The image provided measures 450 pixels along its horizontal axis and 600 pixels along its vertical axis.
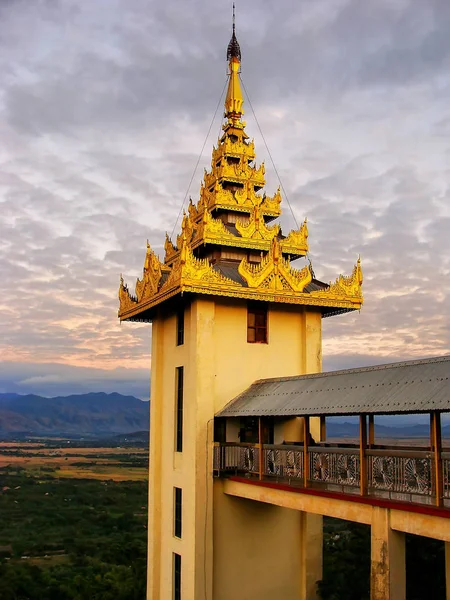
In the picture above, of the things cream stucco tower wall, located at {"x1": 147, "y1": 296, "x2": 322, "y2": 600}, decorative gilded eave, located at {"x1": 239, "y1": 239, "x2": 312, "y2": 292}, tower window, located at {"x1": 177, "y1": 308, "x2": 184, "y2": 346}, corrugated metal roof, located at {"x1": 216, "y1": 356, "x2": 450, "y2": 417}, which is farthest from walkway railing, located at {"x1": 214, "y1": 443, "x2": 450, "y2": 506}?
decorative gilded eave, located at {"x1": 239, "y1": 239, "x2": 312, "y2": 292}

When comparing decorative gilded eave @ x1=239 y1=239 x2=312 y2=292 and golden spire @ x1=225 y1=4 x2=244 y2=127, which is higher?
golden spire @ x1=225 y1=4 x2=244 y2=127

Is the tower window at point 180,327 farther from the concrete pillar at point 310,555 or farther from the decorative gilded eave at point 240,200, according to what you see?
the concrete pillar at point 310,555

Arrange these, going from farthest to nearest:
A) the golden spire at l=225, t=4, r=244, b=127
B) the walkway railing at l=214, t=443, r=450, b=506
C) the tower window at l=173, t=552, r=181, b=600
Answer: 1. the golden spire at l=225, t=4, r=244, b=127
2. the tower window at l=173, t=552, r=181, b=600
3. the walkway railing at l=214, t=443, r=450, b=506

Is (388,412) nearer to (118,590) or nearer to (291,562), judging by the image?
(291,562)

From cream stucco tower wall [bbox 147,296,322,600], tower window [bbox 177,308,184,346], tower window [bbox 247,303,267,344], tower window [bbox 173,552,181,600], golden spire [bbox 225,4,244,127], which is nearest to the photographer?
cream stucco tower wall [bbox 147,296,322,600]

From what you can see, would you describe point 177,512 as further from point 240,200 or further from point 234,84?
point 234,84

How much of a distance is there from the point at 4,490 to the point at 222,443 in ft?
230

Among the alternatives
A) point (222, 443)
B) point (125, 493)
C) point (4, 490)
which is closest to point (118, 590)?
point (222, 443)

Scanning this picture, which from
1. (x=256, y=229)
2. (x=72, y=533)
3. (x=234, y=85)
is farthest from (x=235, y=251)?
(x=72, y=533)

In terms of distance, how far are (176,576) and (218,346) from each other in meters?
5.67

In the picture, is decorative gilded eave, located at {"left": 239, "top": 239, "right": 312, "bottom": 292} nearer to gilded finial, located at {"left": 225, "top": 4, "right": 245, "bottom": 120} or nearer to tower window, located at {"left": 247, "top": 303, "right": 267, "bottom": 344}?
tower window, located at {"left": 247, "top": 303, "right": 267, "bottom": 344}

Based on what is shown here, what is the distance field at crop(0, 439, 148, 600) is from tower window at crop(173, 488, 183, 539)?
26.2 feet

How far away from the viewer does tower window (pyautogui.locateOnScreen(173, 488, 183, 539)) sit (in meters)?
17.8

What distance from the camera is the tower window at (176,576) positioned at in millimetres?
17609
